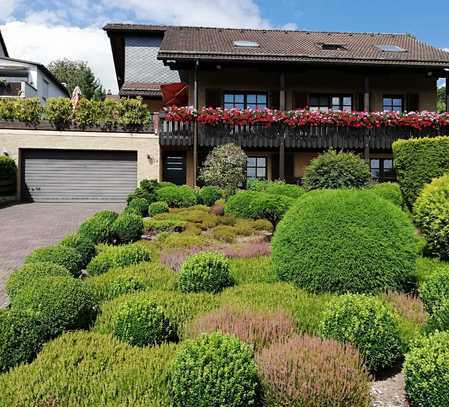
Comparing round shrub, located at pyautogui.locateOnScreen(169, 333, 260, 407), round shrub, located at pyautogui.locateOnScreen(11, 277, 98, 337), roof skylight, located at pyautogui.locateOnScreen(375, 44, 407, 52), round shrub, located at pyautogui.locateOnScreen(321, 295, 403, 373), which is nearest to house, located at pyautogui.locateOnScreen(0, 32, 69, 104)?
roof skylight, located at pyautogui.locateOnScreen(375, 44, 407, 52)

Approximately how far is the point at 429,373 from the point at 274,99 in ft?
61.4

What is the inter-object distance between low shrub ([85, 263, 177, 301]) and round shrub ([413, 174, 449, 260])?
149 inches

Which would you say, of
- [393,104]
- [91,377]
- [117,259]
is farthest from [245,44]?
[91,377]

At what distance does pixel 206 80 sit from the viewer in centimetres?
2052

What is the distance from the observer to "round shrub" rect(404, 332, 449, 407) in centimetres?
283

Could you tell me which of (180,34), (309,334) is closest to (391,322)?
(309,334)

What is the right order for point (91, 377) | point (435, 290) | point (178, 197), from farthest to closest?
point (178, 197) < point (435, 290) < point (91, 377)

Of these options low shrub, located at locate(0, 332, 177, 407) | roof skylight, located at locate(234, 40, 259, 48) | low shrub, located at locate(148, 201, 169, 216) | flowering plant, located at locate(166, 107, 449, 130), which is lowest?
low shrub, located at locate(0, 332, 177, 407)

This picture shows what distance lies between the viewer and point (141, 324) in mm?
3828

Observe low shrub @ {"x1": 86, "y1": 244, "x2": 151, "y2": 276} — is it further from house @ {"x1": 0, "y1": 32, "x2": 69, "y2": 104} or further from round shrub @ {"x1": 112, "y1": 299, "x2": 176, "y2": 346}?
house @ {"x1": 0, "y1": 32, "x2": 69, "y2": 104}

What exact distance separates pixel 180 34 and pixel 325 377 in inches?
859

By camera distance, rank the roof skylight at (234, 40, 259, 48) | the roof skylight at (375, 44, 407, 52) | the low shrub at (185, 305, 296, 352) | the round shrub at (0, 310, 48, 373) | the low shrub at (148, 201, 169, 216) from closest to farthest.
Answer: the round shrub at (0, 310, 48, 373) → the low shrub at (185, 305, 296, 352) → the low shrub at (148, 201, 169, 216) → the roof skylight at (234, 40, 259, 48) → the roof skylight at (375, 44, 407, 52)

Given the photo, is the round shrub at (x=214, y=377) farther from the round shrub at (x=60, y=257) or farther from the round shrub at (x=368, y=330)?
the round shrub at (x=60, y=257)

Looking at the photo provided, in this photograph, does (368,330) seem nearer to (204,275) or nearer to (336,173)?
(204,275)
